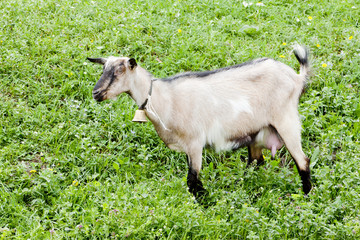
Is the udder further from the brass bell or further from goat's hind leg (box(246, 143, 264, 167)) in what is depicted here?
the brass bell

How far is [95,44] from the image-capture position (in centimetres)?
584

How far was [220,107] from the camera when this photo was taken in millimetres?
4070

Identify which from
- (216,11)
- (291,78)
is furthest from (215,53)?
(291,78)

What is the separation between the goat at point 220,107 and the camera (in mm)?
3965

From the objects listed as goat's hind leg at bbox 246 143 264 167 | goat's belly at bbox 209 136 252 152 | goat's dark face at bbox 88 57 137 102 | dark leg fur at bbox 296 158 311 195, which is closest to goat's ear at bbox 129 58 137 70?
goat's dark face at bbox 88 57 137 102

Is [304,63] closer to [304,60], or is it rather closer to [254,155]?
[304,60]

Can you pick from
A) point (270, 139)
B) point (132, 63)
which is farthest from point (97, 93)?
point (270, 139)

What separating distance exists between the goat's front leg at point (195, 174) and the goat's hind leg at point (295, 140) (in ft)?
2.45

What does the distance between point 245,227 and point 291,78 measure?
1.38 m

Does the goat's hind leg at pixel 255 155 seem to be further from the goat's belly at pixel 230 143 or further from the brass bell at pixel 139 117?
the brass bell at pixel 139 117

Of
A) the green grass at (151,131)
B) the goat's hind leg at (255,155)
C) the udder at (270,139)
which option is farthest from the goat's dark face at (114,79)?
the goat's hind leg at (255,155)

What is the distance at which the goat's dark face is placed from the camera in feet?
12.3

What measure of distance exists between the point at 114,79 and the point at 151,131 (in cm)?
117

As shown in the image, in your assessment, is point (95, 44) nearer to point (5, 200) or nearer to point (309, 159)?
point (5, 200)
